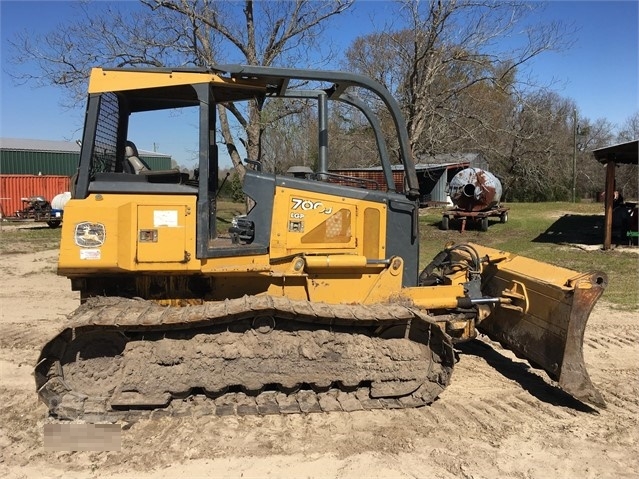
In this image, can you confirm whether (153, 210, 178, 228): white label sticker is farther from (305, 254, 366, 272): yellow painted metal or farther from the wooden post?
the wooden post

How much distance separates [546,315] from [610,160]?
13.1 metres

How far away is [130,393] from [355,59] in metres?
18.5

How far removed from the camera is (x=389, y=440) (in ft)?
13.3

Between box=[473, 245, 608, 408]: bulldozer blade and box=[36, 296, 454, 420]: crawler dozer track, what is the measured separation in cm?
109

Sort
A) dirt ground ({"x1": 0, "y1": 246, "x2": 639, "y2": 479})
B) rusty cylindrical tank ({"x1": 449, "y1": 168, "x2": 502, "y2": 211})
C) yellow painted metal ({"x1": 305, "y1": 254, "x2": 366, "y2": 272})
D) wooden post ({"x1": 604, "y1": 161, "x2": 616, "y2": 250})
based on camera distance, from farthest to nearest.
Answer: rusty cylindrical tank ({"x1": 449, "y1": 168, "x2": 502, "y2": 211}), wooden post ({"x1": 604, "y1": 161, "x2": 616, "y2": 250}), yellow painted metal ({"x1": 305, "y1": 254, "x2": 366, "y2": 272}), dirt ground ({"x1": 0, "y1": 246, "x2": 639, "y2": 479})

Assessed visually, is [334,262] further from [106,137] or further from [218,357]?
[106,137]

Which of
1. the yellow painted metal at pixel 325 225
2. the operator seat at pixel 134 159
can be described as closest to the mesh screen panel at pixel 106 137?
the operator seat at pixel 134 159

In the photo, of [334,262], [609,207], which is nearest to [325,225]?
[334,262]

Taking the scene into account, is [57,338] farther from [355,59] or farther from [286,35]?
[355,59]

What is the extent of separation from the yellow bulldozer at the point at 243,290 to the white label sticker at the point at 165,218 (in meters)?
0.01

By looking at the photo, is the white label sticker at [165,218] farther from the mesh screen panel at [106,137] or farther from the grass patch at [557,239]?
the grass patch at [557,239]

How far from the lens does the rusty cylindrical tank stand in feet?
67.5

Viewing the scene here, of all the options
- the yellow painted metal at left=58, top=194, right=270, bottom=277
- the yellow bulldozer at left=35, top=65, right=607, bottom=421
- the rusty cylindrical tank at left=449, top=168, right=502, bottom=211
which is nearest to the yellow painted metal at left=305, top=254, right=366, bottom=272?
the yellow bulldozer at left=35, top=65, right=607, bottom=421

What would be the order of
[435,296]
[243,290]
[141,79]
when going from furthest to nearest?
[435,296], [243,290], [141,79]
